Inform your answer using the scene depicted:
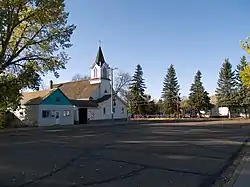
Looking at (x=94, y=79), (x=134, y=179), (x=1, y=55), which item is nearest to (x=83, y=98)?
(x=94, y=79)

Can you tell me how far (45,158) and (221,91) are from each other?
67.2 m

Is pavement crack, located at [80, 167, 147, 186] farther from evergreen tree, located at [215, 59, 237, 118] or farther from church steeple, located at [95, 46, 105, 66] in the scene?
evergreen tree, located at [215, 59, 237, 118]

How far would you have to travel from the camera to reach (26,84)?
2497 centimetres

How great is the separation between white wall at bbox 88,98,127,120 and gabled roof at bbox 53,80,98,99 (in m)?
3.45

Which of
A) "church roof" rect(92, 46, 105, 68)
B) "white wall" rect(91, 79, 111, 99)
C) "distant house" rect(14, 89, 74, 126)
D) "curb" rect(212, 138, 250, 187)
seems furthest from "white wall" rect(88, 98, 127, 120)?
"curb" rect(212, 138, 250, 187)

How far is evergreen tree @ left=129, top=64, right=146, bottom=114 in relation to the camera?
73.8 meters

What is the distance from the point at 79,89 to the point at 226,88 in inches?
1364

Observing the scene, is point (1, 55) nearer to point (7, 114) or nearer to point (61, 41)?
point (61, 41)

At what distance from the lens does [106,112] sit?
5606 centimetres

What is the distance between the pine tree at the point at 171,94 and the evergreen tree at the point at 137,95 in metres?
5.48

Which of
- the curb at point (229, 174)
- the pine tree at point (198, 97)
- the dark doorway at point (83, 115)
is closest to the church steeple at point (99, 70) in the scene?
the dark doorway at point (83, 115)

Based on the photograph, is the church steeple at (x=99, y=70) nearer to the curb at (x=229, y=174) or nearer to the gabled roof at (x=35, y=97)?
the gabled roof at (x=35, y=97)

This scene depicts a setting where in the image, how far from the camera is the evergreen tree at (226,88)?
71.6m

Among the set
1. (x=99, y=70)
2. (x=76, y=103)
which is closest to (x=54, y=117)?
(x=76, y=103)
